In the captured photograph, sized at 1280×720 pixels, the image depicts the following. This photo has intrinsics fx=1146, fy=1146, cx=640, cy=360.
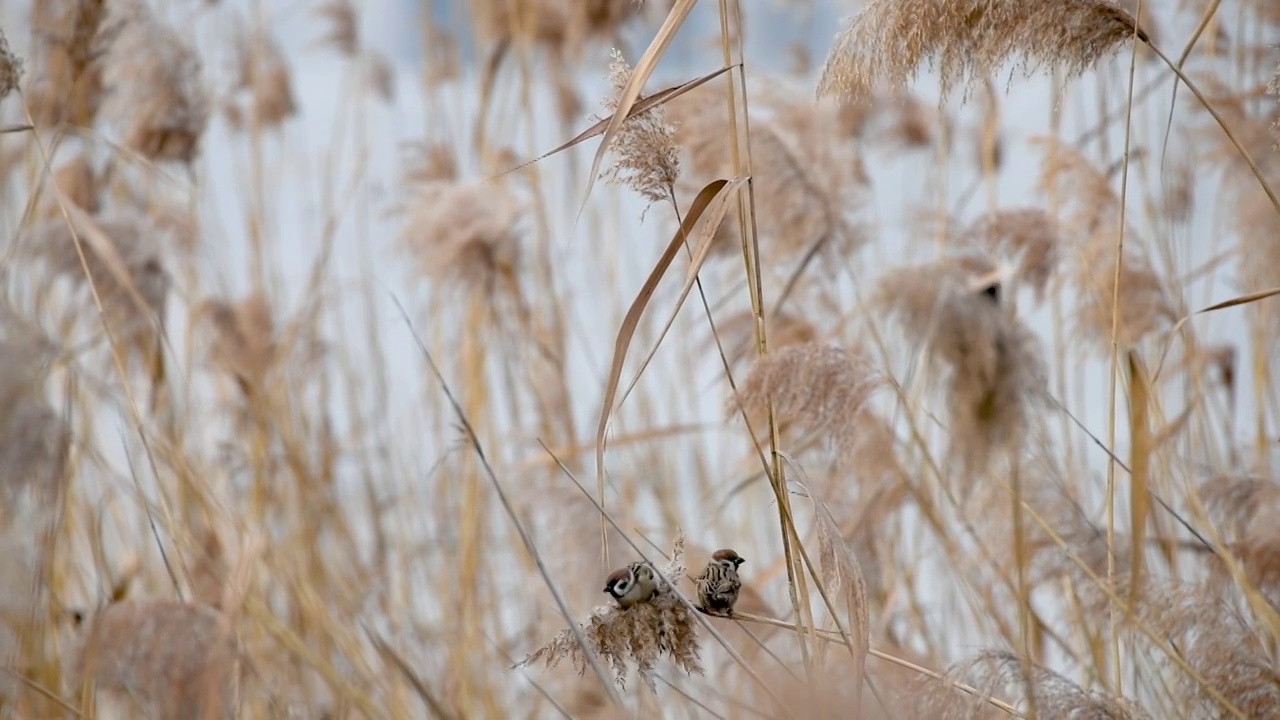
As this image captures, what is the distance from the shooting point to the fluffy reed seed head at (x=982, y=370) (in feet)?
3.92

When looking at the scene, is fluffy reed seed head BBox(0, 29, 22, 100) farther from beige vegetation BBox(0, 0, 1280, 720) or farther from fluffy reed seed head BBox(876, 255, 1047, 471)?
fluffy reed seed head BBox(876, 255, 1047, 471)

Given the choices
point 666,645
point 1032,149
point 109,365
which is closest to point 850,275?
point 1032,149

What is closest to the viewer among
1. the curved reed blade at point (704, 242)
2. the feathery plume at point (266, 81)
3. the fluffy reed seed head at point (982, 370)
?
the curved reed blade at point (704, 242)

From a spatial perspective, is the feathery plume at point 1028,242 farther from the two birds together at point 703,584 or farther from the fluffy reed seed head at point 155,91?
the fluffy reed seed head at point 155,91

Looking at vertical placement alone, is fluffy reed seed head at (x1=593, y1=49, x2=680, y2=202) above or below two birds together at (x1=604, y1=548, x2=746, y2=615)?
above

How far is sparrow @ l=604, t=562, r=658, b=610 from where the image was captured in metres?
0.71

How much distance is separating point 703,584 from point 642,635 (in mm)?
78

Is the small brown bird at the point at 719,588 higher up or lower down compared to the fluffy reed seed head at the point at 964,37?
lower down

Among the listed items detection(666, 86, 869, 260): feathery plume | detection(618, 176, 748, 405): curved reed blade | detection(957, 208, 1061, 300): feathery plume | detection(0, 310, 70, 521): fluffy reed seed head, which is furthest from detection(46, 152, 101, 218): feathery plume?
detection(618, 176, 748, 405): curved reed blade

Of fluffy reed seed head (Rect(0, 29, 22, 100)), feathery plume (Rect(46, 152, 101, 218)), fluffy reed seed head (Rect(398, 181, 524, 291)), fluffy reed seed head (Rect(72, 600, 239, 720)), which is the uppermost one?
feathery plume (Rect(46, 152, 101, 218))

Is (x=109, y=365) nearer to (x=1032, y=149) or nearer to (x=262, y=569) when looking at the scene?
(x=262, y=569)

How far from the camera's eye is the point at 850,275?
1.62 meters

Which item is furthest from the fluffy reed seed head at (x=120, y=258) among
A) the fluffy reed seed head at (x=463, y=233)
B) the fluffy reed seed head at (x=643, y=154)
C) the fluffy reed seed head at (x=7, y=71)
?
the fluffy reed seed head at (x=643, y=154)

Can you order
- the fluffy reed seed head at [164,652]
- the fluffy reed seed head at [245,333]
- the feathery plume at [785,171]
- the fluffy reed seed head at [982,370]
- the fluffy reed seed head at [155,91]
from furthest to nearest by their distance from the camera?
the fluffy reed seed head at [245,333]
the fluffy reed seed head at [155,91]
the feathery plume at [785,171]
the fluffy reed seed head at [982,370]
the fluffy reed seed head at [164,652]
